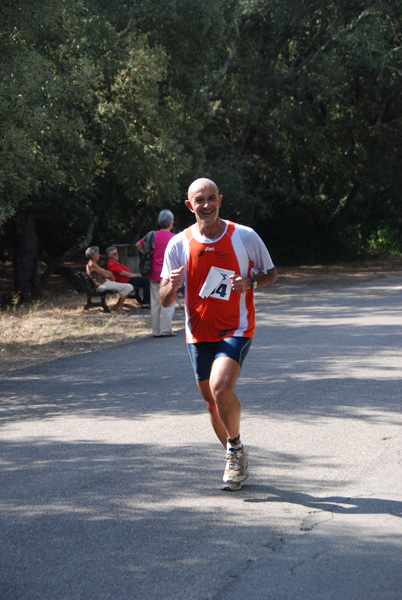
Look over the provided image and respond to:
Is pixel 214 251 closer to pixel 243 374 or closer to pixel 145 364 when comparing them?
pixel 243 374

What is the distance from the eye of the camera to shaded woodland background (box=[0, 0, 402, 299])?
1559 centimetres

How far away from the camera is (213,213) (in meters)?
5.05

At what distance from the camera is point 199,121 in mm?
23453

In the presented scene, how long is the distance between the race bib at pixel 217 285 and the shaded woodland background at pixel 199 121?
768cm

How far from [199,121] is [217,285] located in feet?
62.5

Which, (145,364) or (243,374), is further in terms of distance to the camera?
(145,364)

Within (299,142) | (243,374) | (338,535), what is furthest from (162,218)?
(299,142)

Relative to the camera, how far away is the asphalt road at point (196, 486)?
12.4 ft

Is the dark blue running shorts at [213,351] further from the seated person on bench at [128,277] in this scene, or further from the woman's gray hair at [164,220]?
the seated person on bench at [128,277]

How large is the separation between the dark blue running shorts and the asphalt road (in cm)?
72

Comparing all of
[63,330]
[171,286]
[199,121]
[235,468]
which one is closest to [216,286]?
[171,286]

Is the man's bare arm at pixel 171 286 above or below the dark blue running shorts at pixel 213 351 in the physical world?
above

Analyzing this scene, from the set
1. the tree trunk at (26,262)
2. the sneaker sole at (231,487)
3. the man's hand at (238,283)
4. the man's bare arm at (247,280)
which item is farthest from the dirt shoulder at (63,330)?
the man's hand at (238,283)

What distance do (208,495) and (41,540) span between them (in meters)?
1.11
